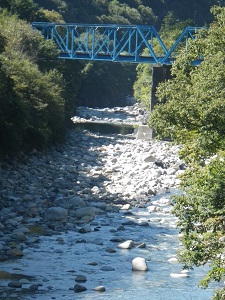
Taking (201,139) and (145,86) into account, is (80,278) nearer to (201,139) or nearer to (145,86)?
(201,139)

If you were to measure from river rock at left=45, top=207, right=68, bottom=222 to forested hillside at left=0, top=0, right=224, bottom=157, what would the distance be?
882cm

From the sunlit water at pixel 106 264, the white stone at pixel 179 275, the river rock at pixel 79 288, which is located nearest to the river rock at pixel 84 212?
the sunlit water at pixel 106 264

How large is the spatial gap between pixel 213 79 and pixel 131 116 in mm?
74100

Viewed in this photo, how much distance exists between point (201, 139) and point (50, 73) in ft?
136

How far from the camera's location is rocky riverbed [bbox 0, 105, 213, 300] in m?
20.4

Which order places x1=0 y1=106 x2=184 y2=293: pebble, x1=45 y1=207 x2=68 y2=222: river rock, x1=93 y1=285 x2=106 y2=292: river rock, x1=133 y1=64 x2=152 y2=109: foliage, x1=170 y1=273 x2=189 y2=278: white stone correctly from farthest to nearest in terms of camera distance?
x1=133 y1=64 x2=152 y2=109: foliage, x1=45 y1=207 x2=68 y2=222: river rock, x1=0 y1=106 x2=184 y2=293: pebble, x1=170 y1=273 x2=189 y2=278: white stone, x1=93 y1=285 x2=106 y2=292: river rock

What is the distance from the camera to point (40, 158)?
140 ft

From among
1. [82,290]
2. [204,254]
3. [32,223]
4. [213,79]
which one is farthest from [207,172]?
[32,223]

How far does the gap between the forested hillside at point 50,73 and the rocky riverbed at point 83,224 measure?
76.8 inches

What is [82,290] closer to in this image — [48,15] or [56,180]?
[56,180]

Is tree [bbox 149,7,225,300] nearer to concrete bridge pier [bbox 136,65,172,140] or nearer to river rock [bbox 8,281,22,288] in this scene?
river rock [bbox 8,281,22,288]

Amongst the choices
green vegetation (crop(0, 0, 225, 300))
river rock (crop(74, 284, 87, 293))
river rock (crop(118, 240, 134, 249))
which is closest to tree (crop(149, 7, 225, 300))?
green vegetation (crop(0, 0, 225, 300))

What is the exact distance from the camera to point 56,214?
28.0 metres

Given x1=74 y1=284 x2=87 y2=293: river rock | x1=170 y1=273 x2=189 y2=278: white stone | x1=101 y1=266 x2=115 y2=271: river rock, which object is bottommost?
x1=101 y1=266 x2=115 y2=271: river rock
